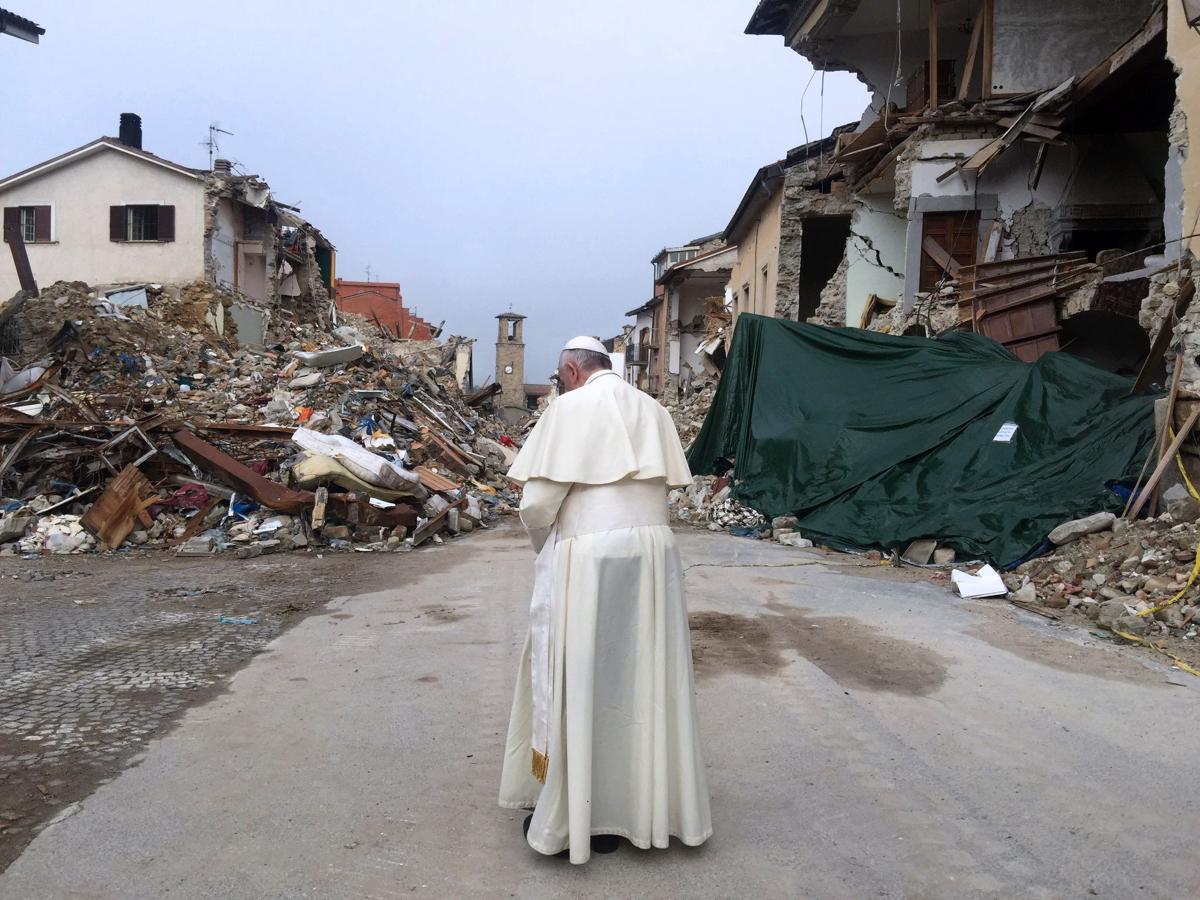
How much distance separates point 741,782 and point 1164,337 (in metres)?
7.80

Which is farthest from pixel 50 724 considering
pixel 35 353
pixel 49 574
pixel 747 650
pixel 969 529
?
pixel 35 353

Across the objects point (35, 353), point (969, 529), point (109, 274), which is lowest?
point (969, 529)

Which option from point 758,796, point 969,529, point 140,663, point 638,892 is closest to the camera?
point 638,892

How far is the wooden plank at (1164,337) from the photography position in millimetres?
8320

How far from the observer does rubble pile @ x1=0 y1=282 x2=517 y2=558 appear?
1071 centimetres

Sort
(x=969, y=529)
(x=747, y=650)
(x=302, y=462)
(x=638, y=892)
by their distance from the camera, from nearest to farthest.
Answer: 1. (x=638, y=892)
2. (x=747, y=650)
3. (x=969, y=529)
4. (x=302, y=462)

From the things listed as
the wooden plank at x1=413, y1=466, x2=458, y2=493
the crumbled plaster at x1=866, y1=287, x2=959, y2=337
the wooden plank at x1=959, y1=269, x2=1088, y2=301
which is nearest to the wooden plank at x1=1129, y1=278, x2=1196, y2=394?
the wooden plank at x1=959, y1=269, x2=1088, y2=301

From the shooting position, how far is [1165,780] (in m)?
3.51

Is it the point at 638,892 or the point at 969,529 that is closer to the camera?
the point at 638,892

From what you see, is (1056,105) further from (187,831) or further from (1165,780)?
(187,831)

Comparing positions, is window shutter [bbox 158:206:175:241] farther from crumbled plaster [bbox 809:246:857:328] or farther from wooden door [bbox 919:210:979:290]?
wooden door [bbox 919:210:979:290]

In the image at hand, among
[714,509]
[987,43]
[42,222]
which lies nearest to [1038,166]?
[987,43]

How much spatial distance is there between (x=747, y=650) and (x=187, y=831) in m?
3.50

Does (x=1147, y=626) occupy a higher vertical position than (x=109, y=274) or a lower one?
lower
